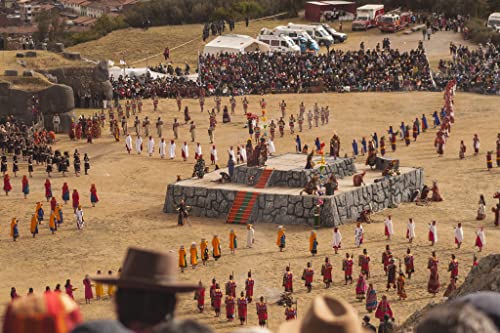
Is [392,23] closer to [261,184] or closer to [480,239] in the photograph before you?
[261,184]

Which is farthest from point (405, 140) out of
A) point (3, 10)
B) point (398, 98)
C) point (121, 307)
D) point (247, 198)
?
point (3, 10)

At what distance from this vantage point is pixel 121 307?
17.1 feet

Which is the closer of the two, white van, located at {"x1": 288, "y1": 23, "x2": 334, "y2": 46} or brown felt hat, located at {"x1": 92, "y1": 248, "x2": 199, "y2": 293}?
brown felt hat, located at {"x1": 92, "y1": 248, "x2": 199, "y2": 293}

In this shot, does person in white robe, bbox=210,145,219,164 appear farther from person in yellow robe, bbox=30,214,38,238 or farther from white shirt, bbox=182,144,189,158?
person in yellow robe, bbox=30,214,38,238

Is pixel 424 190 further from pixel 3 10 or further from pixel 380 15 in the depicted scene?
pixel 3 10

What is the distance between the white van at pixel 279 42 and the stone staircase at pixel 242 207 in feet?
89.1

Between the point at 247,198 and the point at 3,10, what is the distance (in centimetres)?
8694

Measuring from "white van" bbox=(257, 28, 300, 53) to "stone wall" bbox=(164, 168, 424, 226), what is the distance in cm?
2520

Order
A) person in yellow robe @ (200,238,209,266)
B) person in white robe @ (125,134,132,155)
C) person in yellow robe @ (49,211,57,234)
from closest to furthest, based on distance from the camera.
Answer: person in yellow robe @ (200,238,209,266) → person in yellow robe @ (49,211,57,234) → person in white robe @ (125,134,132,155)

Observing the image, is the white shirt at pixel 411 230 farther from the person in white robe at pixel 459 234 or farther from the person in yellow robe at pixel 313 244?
the person in yellow robe at pixel 313 244

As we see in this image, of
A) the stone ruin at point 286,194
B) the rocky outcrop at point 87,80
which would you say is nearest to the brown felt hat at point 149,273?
the stone ruin at point 286,194

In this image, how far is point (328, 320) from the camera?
5152mm

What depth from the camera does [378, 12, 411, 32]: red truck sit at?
2462 inches

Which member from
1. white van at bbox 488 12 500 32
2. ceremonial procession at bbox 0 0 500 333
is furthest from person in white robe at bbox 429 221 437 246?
white van at bbox 488 12 500 32
